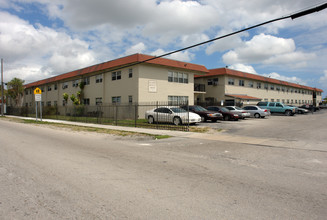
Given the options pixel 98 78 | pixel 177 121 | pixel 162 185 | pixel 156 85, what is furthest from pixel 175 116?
pixel 98 78

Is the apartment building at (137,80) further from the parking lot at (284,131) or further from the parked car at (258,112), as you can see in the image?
the parked car at (258,112)

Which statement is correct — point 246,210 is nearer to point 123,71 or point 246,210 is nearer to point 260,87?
point 123,71

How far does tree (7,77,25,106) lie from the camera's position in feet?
162

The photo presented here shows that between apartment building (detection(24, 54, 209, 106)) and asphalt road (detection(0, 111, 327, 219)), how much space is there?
14.7m

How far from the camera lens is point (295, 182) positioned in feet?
15.7

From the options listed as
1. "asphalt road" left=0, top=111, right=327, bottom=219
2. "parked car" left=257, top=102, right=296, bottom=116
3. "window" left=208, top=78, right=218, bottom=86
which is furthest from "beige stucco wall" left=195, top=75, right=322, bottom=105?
"asphalt road" left=0, top=111, right=327, bottom=219

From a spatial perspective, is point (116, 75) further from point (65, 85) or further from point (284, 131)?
point (284, 131)

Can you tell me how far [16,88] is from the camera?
50.1m

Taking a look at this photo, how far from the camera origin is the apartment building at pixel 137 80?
76.7ft

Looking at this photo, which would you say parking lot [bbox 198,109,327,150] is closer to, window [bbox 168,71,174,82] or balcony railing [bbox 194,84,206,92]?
window [bbox 168,71,174,82]

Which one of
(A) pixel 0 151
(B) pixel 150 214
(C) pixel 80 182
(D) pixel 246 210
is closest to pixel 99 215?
(B) pixel 150 214

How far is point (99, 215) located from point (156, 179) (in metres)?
1.84

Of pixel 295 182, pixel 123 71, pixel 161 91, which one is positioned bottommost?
pixel 295 182

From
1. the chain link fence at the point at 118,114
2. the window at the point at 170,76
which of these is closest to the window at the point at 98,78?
the chain link fence at the point at 118,114
